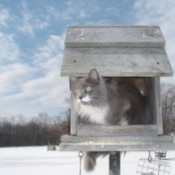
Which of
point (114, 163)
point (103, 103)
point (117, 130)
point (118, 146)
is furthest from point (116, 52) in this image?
point (114, 163)

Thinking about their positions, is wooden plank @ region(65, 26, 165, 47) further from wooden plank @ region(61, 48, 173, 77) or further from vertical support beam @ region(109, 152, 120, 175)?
vertical support beam @ region(109, 152, 120, 175)

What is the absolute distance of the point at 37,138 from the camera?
44625 millimetres

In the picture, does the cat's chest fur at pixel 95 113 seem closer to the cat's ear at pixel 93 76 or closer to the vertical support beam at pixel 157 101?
the cat's ear at pixel 93 76

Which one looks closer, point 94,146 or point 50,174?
point 94,146

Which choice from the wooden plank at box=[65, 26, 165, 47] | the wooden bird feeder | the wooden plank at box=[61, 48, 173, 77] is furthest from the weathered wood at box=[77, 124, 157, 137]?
the wooden plank at box=[65, 26, 165, 47]

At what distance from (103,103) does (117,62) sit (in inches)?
15.9

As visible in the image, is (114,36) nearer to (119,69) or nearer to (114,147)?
(119,69)

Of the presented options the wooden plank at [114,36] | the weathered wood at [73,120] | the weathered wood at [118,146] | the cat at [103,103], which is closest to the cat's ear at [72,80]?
the cat at [103,103]

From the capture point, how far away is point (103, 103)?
344cm

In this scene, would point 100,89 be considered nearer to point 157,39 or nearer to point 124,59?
point 124,59

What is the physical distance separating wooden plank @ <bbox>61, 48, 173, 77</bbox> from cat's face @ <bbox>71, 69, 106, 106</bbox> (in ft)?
0.21

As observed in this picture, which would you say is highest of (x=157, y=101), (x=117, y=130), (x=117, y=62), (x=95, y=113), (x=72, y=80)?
(x=117, y=62)

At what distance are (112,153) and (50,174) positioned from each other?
26.2ft

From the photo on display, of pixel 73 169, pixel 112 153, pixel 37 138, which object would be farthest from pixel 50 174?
pixel 37 138
